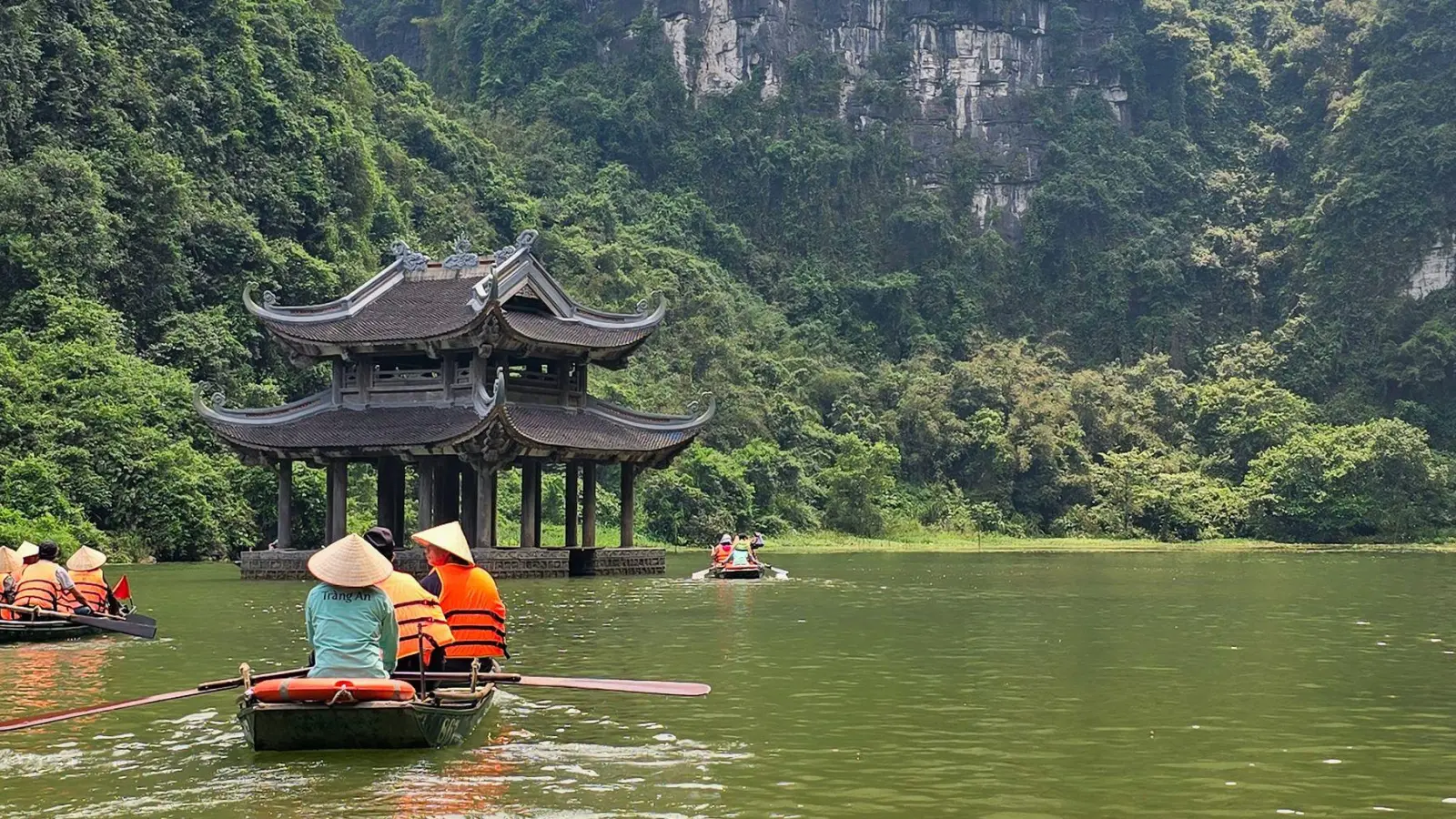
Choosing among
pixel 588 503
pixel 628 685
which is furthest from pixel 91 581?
pixel 588 503

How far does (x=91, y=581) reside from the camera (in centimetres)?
2102

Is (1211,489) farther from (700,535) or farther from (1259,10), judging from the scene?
(1259,10)

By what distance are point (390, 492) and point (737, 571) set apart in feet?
28.2

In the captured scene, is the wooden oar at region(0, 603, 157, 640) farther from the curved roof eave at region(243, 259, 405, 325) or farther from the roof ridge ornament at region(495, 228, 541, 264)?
the roof ridge ornament at region(495, 228, 541, 264)

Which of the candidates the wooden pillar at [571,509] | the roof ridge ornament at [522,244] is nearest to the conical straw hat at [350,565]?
the roof ridge ornament at [522,244]

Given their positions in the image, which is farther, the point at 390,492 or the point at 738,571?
the point at 390,492

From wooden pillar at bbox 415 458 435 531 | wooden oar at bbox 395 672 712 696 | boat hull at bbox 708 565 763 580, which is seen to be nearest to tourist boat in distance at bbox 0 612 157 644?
wooden oar at bbox 395 672 712 696

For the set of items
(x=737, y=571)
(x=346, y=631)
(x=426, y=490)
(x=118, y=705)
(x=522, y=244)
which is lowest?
(x=737, y=571)

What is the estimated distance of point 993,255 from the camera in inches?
3420

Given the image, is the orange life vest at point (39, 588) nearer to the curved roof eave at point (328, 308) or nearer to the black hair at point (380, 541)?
the black hair at point (380, 541)

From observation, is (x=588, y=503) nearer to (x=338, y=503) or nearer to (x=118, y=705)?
(x=338, y=503)

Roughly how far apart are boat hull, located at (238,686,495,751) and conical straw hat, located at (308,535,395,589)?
0.85 meters

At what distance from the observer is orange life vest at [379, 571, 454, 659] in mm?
13148

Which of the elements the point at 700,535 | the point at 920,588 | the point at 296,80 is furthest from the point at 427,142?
the point at 920,588
